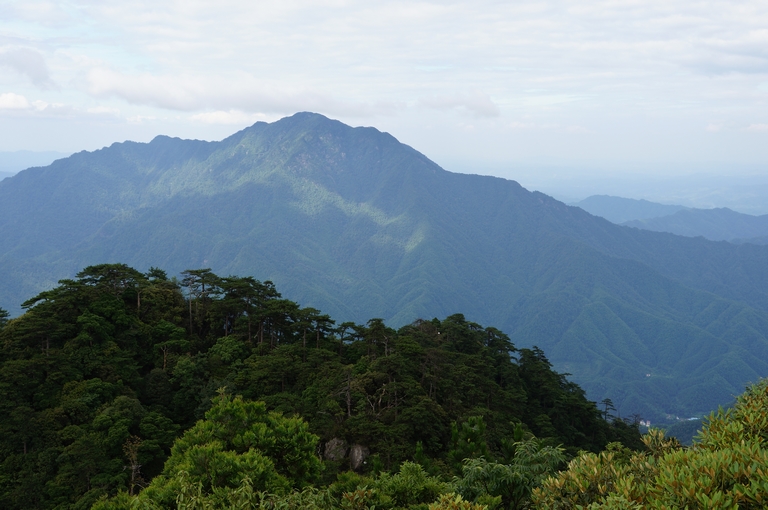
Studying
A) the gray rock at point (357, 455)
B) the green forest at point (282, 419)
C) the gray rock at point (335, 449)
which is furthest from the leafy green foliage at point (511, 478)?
the gray rock at point (335, 449)

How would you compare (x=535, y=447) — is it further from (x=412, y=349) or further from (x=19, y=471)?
(x=19, y=471)

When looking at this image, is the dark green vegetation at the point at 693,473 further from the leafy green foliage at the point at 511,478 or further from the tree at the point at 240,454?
A: the tree at the point at 240,454

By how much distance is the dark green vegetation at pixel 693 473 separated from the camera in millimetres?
7031

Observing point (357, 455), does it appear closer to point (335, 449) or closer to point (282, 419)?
point (335, 449)

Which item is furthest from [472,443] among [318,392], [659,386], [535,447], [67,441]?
[659,386]

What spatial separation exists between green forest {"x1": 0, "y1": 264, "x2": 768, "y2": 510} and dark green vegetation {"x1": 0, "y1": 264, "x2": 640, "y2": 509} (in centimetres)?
10

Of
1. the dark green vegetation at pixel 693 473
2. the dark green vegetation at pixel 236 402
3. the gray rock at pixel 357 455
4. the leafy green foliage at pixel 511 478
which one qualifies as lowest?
the gray rock at pixel 357 455

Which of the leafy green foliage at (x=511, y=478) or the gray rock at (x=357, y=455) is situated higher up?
Answer: the leafy green foliage at (x=511, y=478)

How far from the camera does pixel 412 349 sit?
38.3 metres

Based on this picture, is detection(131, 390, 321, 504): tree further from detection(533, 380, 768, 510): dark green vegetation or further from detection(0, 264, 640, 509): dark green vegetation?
detection(533, 380, 768, 510): dark green vegetation

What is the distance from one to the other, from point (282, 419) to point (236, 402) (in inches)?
70.7

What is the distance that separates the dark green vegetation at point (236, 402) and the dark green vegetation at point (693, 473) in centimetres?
462

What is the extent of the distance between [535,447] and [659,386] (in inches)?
7244

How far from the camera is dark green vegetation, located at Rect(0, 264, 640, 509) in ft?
55.3
